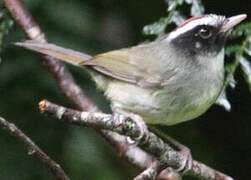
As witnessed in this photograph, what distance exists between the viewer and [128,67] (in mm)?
4035

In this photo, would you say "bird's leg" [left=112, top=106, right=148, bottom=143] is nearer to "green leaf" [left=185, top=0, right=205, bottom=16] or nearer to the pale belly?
the pale belly

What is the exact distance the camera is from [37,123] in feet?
14.3

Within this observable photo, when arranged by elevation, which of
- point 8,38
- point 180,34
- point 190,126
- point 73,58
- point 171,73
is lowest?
point 190,126

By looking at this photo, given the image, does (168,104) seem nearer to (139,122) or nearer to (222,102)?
(139,122)

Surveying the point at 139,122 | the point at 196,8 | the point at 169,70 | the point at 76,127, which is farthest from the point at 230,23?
the point at 76,127

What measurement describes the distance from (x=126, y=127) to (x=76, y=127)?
1928mm

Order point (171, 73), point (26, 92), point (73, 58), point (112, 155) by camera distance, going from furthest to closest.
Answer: point (112, 155) → point (26, 92) → point (73, 58) → point (171, 73)

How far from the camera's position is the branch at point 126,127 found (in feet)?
7.45

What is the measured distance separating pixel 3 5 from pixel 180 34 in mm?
1720

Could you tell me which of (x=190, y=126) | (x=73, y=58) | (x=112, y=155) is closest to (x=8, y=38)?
(x=73, y=58)

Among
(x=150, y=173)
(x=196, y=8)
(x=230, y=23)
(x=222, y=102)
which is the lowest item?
(x=150, y=173)

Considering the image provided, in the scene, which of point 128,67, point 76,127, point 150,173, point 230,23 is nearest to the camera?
point 150,173

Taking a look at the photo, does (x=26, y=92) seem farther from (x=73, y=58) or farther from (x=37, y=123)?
(x=73, y=58)

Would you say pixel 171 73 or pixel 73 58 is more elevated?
pixel 73 58
